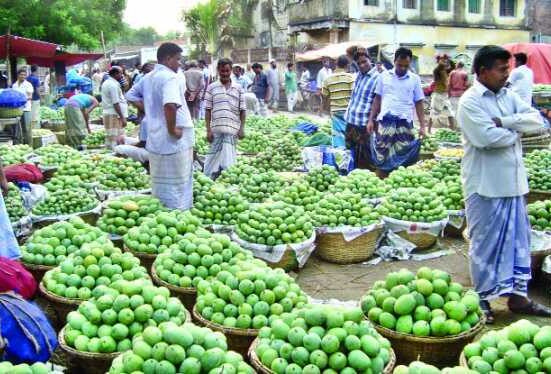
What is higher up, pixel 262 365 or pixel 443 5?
pixel 443 5

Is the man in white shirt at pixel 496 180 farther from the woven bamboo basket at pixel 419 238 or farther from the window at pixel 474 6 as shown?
the window at pixel 474 6

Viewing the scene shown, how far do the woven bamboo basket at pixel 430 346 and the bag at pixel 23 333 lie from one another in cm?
188

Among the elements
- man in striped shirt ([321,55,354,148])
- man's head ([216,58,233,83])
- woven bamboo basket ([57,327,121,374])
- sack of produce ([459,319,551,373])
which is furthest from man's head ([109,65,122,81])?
sack of produce ([459,319,551,373])

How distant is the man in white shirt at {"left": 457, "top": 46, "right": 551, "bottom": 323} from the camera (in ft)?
13.6

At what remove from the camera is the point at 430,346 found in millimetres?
3324

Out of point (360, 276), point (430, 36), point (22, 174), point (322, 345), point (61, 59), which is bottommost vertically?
point (360, 276)

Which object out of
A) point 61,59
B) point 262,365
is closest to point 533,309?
point 262,365

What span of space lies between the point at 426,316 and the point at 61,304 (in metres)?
2.37

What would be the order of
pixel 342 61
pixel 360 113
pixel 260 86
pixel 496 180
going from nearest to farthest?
pixel 496 180, pixel 360 113, pixel 342 61, pixel 260 86

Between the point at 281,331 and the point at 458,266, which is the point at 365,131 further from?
the point at 281,331

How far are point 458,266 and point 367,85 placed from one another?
317 cm

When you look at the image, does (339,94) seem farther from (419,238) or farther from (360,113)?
(419,238)

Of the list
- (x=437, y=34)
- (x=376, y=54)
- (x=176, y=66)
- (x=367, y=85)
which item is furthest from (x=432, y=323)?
(x=437, y=34)

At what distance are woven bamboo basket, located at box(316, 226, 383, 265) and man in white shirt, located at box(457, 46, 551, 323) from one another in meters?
1.46
